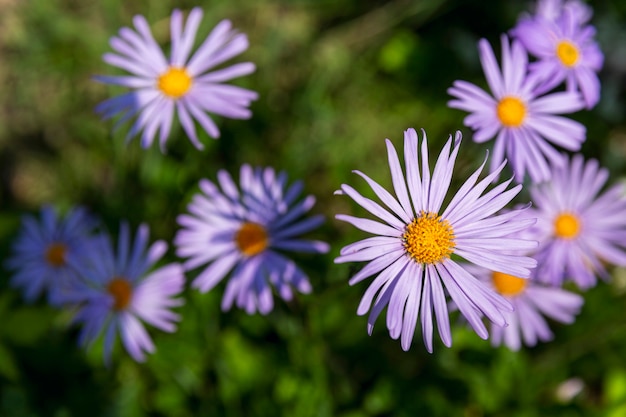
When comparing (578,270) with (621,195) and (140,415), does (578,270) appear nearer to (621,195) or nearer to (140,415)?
(621,195)

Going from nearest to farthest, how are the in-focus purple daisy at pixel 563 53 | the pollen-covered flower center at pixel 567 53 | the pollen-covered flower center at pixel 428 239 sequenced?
the pollen-covered flower center at pixel 428 239 → the in-focus purple daisy at pixel 563 53 → the pollen-covered flower center at pixel 567 53

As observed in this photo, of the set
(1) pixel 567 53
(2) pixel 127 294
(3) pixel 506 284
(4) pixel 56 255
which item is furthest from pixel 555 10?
(4) pixel 56 255

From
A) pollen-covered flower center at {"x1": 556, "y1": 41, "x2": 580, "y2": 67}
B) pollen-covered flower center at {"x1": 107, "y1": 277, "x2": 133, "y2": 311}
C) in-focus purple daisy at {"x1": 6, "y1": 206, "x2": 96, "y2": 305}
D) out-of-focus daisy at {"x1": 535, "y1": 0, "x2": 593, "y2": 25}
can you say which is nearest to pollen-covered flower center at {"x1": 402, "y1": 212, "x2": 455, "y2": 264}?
pollen-covered flower center at {"x1": 556, "y1": 41, "x2": 580, "y2": 67}

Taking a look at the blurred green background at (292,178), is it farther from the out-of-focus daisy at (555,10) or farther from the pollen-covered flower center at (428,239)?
the out-of-focus daisy at (555,10)

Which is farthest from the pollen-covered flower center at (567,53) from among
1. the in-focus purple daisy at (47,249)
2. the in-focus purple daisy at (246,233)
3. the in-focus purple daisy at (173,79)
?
the in-focus purple daisy at (47,249)

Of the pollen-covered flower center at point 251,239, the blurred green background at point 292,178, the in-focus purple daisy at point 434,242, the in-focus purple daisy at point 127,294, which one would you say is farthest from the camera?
the blurred green background at point 292,178

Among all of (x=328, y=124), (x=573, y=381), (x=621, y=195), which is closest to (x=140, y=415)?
(x=328, y=124)

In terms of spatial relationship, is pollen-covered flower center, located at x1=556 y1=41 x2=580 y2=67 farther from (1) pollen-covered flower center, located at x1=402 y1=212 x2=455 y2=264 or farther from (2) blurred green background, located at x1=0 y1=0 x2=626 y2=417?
(1) pollen-covered flower center, located at x1=402 y1=212 x2=455 y2=264
